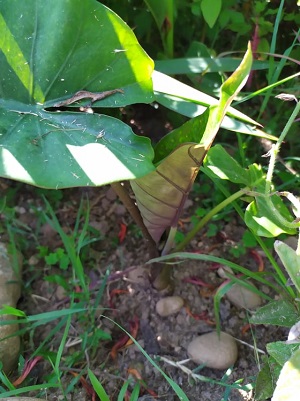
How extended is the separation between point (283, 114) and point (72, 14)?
27.8 inches

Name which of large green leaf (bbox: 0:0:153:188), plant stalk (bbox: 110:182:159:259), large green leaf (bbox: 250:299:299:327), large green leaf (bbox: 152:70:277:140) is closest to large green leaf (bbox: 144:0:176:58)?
large green leaf (bbox: 152:70:277:140)

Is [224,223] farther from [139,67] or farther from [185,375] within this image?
[139,67]

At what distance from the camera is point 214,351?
1172 millimetres

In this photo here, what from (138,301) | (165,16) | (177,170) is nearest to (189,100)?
(177,170)

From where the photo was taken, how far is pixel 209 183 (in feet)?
4.79

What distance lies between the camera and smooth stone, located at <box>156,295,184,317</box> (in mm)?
1262

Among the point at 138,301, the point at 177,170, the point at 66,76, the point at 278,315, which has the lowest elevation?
the point at 138,301

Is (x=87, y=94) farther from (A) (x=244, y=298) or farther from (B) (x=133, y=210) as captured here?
(A) (x=244, y=298)

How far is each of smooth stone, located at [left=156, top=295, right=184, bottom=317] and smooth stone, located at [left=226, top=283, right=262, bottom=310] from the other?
13cm

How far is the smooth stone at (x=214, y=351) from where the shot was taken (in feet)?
3.83

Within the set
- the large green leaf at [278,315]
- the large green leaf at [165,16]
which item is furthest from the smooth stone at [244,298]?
the large green leaf at [165,16]

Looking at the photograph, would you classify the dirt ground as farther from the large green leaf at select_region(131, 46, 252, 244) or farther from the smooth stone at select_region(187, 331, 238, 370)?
the large green leaf at select_region(131, 46, 252, 244)

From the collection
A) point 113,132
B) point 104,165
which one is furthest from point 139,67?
point 104,165

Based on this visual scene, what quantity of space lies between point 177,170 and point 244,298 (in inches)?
17.2
